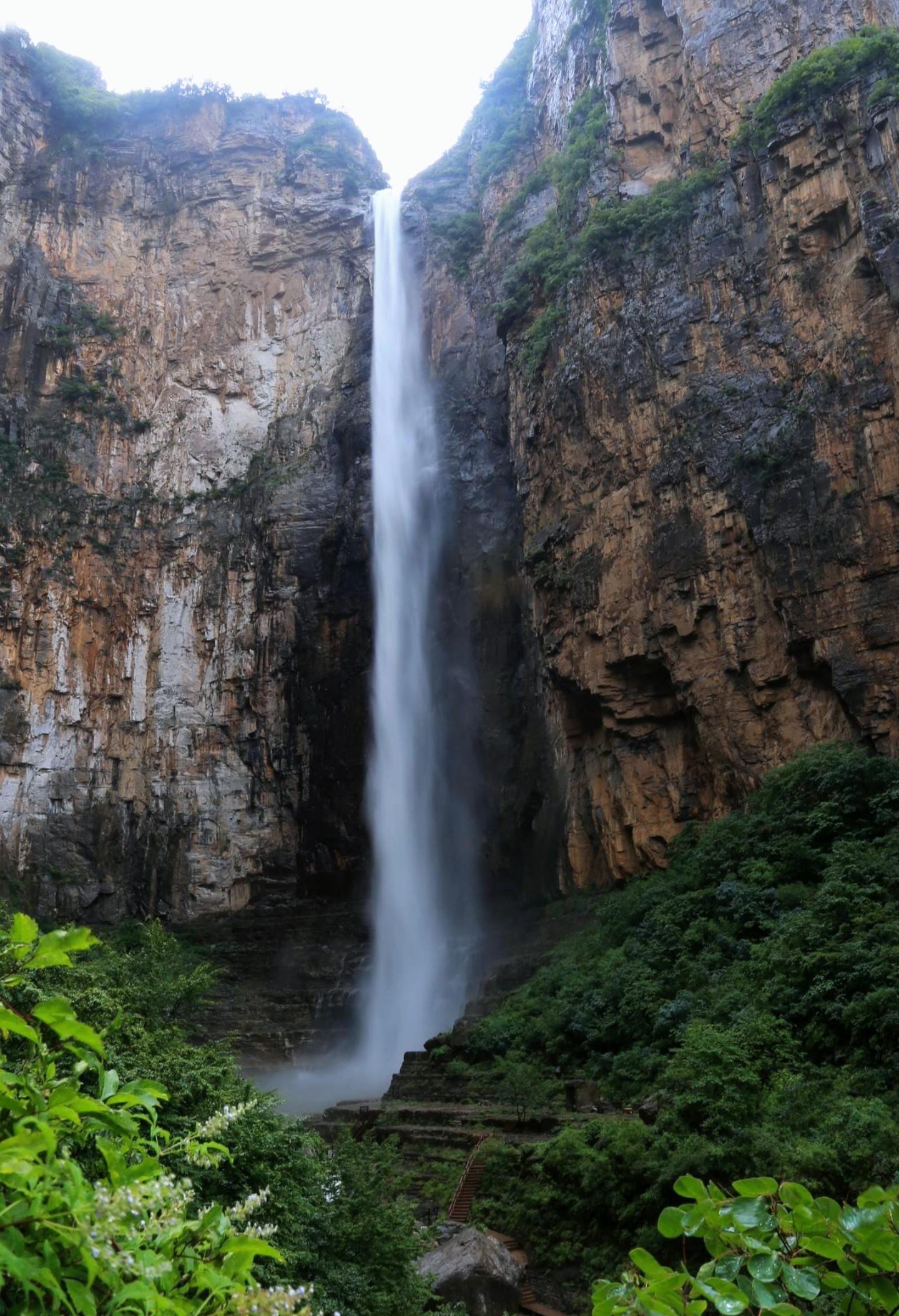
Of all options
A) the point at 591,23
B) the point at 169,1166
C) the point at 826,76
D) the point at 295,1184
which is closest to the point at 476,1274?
the point at 295,1184

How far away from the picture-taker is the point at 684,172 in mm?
21703

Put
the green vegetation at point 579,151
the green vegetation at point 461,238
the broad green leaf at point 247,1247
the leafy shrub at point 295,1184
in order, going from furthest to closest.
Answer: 1. the green vegetation at point 461,238
2. the green vegetation at point 579,151
3. the leafy shrub at point 295,1184
4. the broad green leaf at point 247,1247

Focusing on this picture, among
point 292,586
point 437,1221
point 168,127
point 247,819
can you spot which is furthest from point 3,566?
point 437,1221

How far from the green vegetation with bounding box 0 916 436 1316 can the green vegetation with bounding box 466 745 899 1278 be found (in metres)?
2.16

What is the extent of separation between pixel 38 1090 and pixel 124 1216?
1.09 ft

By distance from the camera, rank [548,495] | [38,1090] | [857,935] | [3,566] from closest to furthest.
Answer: [38,1090] → [857,935] → [548,495] → [3,566]

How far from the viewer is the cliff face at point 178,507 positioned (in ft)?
89.9

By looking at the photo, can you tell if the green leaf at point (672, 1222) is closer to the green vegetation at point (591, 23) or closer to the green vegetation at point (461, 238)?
the green vegetation at point (591, 23)

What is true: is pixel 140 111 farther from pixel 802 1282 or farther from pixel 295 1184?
pixel 802 1282

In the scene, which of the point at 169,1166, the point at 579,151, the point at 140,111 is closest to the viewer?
the point at 169,1166

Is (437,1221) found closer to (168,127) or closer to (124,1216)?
(124,1216)

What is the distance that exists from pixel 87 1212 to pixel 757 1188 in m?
1.13

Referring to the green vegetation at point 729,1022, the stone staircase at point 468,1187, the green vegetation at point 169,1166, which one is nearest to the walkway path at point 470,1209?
the stone staircase at point 468,1187

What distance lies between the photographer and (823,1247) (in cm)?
155
